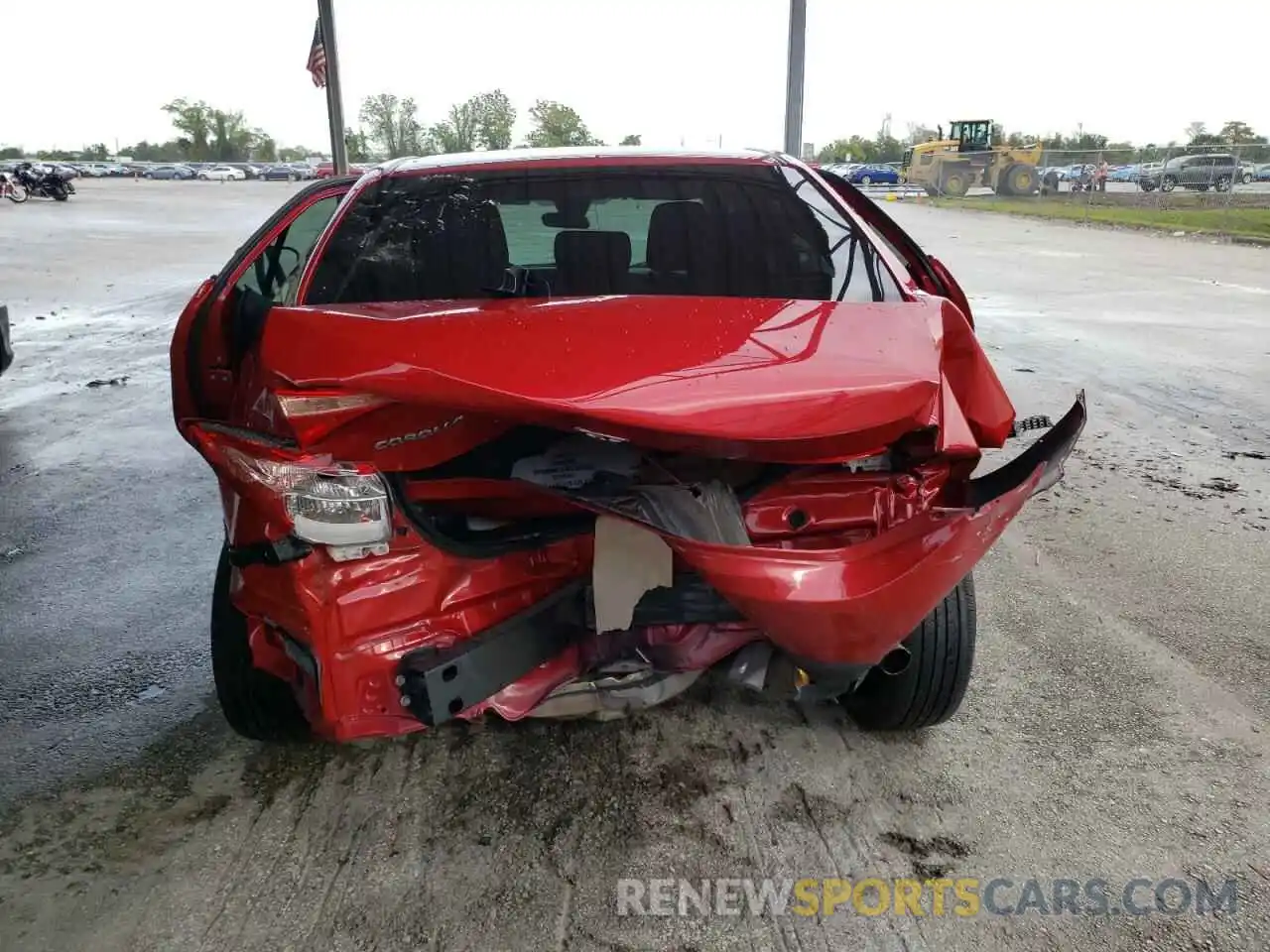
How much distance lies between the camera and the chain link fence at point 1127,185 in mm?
Result: 20859

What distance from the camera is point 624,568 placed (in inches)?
77.3

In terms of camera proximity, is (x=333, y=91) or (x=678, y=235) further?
(x=333, y=91)

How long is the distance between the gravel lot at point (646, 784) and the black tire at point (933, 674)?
0.37ft

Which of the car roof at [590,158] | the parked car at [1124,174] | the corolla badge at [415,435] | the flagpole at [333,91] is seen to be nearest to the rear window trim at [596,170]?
the car roof at [590,158]

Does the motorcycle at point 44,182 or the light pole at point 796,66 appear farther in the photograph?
the motorcycle at point 44,182

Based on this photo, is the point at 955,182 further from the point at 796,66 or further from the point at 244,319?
the point at 244,319

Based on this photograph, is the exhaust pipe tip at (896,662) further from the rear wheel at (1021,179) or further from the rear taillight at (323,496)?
the rear wheel at (1021,179)

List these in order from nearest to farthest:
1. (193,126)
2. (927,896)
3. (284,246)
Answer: (927,896)
(284,246)
(193,126)

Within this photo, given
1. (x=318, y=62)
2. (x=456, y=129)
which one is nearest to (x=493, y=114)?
(x=456, y=129)

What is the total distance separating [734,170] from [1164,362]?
5.70m

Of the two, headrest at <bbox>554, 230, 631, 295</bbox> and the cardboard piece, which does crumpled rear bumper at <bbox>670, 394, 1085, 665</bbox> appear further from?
headrest at <bbox>554, 230, 631, 295</bbox>

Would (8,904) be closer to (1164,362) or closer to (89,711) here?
(89,711)

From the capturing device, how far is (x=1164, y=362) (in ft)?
24.3

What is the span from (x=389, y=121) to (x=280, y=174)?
40.1 metres
